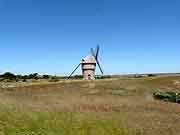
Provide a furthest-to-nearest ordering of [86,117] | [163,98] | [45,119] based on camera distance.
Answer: [163,98]
[86,117]
[45,119]

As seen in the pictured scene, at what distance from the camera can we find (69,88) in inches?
Answer: 2159

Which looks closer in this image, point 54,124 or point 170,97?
point 54,124

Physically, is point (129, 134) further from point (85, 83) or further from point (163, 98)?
point (85, 83)

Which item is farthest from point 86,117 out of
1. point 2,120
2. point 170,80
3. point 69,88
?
point 170,80

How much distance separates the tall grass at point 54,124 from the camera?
15781mm

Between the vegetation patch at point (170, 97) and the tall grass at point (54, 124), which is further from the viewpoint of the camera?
the vegetation patch at point (170, 97)

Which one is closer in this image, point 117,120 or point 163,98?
point 117,120

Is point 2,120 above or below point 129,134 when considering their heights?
above

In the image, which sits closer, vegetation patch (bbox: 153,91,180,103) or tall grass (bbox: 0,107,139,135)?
tall grass (bbox: 0,107,139,135)

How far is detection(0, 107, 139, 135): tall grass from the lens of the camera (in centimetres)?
1578

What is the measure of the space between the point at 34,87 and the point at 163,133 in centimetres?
4210

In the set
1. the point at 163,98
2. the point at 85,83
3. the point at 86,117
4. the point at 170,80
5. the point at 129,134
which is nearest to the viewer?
the point at 129,134

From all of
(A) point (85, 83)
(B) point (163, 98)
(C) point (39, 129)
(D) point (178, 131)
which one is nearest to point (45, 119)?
(C) point (39, 129)

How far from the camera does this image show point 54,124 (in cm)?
1786
